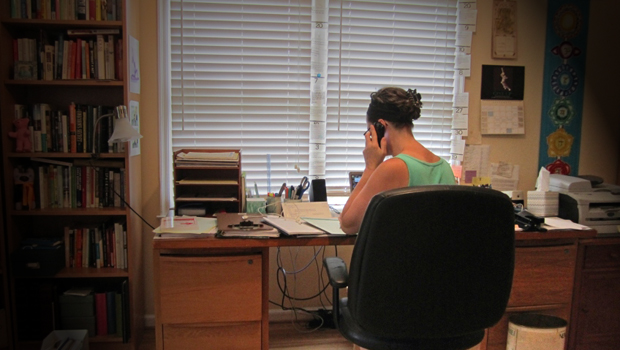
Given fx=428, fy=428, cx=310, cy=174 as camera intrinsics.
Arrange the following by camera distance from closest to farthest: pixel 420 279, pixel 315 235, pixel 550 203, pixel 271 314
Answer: pixel 420 279 < pixel 315 235 < pixel 550 203 < pixel 271 314

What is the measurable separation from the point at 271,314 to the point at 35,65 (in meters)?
1.96

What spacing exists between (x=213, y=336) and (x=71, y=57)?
1.59m

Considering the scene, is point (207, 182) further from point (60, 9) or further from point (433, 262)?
point (433, 262)

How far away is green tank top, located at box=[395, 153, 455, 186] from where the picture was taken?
157cm

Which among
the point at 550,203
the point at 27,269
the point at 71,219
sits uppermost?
the point at 550,203

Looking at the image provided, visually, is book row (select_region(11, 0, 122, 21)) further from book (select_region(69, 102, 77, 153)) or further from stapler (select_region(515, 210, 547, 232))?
stapler (select_region(515, 210, 547, 232))

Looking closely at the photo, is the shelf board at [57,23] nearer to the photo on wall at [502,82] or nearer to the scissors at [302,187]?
the scissors at [302,187]

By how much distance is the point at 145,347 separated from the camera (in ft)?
7.99

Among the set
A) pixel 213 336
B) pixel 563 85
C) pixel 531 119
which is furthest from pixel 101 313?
pixel 563 85

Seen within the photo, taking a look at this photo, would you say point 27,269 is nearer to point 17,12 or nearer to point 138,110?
point 138,110

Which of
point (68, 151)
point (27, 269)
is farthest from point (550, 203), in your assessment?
point (27, 269)

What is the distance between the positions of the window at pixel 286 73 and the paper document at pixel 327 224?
67cm

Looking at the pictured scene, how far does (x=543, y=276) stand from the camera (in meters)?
2.10

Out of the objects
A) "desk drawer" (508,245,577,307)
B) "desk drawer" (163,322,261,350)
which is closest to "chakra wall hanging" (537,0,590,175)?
"desk drawer" (508,245,577,307)
